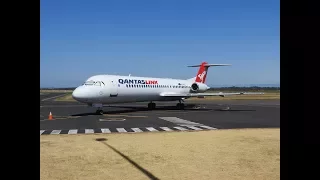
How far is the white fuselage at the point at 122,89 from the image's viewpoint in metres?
28.8

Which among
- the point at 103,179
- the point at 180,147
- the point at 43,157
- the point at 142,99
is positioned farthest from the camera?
the point at 142,99

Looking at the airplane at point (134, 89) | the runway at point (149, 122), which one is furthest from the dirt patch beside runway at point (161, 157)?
the airplane at point (134, 89)

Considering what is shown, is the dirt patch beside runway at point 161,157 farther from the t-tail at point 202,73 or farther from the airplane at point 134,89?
the t-tail at point 202,73

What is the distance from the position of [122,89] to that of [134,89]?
2162mm

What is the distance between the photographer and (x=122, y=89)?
3219 centimetres

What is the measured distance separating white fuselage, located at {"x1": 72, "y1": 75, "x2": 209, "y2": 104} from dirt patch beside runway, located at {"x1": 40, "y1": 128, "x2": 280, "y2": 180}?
12856 millimetres

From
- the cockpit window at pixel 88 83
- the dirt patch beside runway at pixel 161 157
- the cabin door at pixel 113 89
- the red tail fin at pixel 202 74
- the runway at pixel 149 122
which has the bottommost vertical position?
the runway at pixel 149 122

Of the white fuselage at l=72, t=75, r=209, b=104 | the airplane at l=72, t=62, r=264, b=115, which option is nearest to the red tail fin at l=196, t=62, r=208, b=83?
the airplane at l=72, t=62, r=264, b=115
